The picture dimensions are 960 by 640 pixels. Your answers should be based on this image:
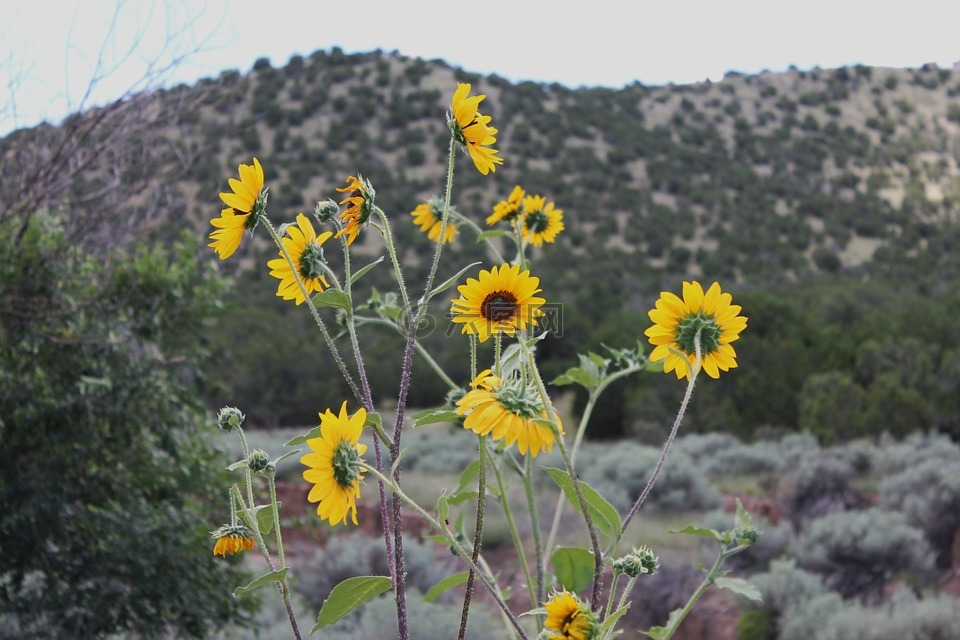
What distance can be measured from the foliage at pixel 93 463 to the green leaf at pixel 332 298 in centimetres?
319

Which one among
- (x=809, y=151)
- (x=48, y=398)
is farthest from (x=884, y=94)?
(x=48, y=398)

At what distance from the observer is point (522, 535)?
7.42 meters

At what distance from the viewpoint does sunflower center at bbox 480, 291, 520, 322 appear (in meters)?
→ 1.24

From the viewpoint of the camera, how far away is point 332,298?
3.86 feet

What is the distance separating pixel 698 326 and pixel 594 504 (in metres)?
0.32

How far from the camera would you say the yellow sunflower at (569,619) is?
3.61 ft

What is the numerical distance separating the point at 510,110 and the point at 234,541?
33.3m

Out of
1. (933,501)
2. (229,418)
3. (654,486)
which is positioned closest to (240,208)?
(229,418)

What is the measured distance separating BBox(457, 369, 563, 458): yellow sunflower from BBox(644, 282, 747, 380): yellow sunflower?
26cm

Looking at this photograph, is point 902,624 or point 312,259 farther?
point 902,624

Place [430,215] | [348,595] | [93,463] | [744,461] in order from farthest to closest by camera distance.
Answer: [744,461]
[93,463]
[430,215]
[348,595]

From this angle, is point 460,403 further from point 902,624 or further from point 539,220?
point 902,624

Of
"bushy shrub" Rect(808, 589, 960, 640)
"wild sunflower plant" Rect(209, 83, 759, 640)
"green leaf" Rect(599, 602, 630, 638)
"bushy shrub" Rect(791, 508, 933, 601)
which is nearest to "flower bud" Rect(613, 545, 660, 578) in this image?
"wild sunflower plant" Rect(209, 83, 759, 640)

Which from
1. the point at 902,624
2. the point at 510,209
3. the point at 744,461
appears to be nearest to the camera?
the point at 510,209
